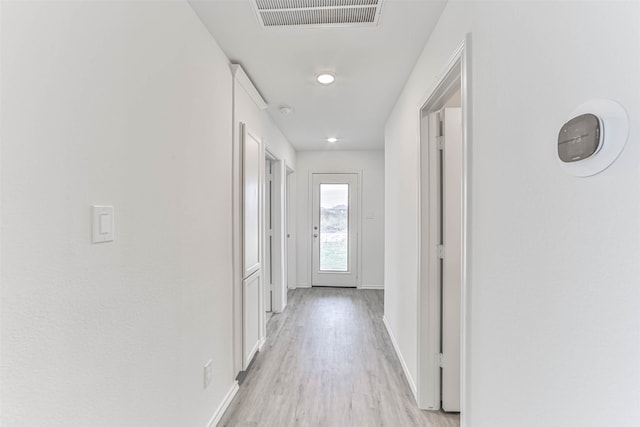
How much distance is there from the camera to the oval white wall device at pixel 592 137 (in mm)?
594

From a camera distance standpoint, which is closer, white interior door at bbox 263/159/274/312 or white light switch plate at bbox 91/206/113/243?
white light switch plate at bbox 91/206/113/243

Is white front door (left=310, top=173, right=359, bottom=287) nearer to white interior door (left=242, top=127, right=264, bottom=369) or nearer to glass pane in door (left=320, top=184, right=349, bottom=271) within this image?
glass pane in door (left=320, top=184, right=349, bottom=271)

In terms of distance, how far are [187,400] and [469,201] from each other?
1603mm

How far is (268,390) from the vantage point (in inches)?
87.7

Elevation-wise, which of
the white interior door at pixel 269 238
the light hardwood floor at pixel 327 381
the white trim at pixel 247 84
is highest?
the white trim at pixel 247 84

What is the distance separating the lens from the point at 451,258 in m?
1.95

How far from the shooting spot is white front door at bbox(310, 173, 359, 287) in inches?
205

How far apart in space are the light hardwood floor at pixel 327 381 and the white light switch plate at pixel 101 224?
146 cm

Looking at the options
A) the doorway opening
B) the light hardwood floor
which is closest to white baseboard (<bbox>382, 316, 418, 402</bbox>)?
the light hardwood floor

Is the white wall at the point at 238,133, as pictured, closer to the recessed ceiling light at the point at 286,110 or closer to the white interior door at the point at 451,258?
the recessed ceiling light at the point at 286,110

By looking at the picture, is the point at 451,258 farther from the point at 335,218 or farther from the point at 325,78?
the point at 335,218

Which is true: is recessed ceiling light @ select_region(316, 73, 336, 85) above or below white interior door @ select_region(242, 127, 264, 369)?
above

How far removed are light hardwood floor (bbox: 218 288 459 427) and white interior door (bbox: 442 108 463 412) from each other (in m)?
0.23

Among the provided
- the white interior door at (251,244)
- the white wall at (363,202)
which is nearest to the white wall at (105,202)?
the white interior door at (251,244)
